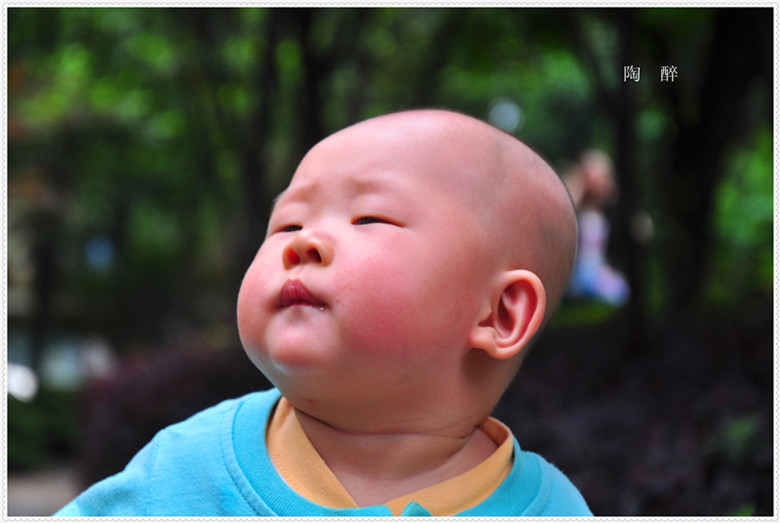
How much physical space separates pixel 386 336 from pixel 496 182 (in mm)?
342

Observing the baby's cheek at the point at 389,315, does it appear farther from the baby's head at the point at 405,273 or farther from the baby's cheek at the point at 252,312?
the baby's cheek at the point at 252,312

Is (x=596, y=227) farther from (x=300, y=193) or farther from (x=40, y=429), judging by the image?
(x=40, y=429)

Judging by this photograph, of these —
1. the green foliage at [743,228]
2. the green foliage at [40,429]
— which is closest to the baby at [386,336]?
the green foliage at [743,228]

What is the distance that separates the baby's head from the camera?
1.30 meters

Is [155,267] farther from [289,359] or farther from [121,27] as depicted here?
[289,359]

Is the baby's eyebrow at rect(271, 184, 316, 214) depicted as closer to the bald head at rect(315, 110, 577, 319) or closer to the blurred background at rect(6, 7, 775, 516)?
the bald head at rect(315, 110, 577, 319)

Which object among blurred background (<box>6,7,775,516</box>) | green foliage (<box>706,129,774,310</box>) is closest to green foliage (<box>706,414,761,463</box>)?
blurred background (<box>6,7,775,516</box>)

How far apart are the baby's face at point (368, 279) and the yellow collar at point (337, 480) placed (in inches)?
4.6

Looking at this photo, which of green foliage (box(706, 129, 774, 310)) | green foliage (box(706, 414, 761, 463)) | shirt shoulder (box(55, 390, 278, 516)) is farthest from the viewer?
green foliage (box(706, 129, 774, 310))

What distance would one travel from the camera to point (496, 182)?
1437 mm

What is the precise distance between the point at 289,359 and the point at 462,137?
493 mm

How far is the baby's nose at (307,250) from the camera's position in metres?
1.31

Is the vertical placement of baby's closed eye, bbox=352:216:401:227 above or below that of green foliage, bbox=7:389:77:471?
above

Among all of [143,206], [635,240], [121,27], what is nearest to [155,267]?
[143,206]
